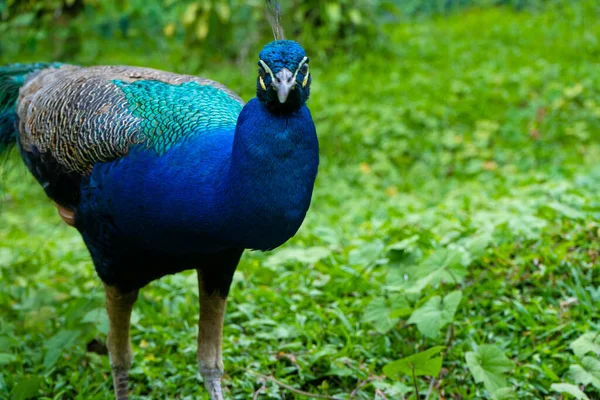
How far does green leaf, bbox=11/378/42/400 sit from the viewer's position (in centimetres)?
264

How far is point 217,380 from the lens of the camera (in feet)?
8.68

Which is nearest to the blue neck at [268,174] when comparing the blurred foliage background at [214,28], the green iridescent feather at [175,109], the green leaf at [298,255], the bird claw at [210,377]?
the green iridescent feather at [175,109]

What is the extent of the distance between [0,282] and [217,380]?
1.65 meters

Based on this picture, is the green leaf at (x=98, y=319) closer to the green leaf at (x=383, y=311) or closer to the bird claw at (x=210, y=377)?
the bird claw at (x=210, y=377)

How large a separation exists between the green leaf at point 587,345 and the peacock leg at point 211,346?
1.23m

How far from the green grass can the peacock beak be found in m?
1.10

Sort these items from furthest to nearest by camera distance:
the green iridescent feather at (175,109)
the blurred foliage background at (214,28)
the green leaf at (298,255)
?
the blurred foliage background at (214,28) → the green leaf at (298,255) → the green iridescent feather at (175,109)

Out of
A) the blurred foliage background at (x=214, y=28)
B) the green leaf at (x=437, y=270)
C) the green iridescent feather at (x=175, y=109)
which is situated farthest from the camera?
the blurred foliage background at (x=214, y=28)

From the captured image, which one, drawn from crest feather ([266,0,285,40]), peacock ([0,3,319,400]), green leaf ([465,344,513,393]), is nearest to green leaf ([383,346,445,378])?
green leaf ([465,344,513,393])

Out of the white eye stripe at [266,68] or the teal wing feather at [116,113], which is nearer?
the white eye stripe at [266,68]

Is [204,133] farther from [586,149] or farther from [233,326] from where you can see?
[586,149]

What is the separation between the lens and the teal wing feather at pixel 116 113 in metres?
2.26

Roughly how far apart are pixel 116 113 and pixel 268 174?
0.70 m

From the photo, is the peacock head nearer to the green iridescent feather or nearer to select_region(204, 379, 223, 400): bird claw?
the green iridescent feather
